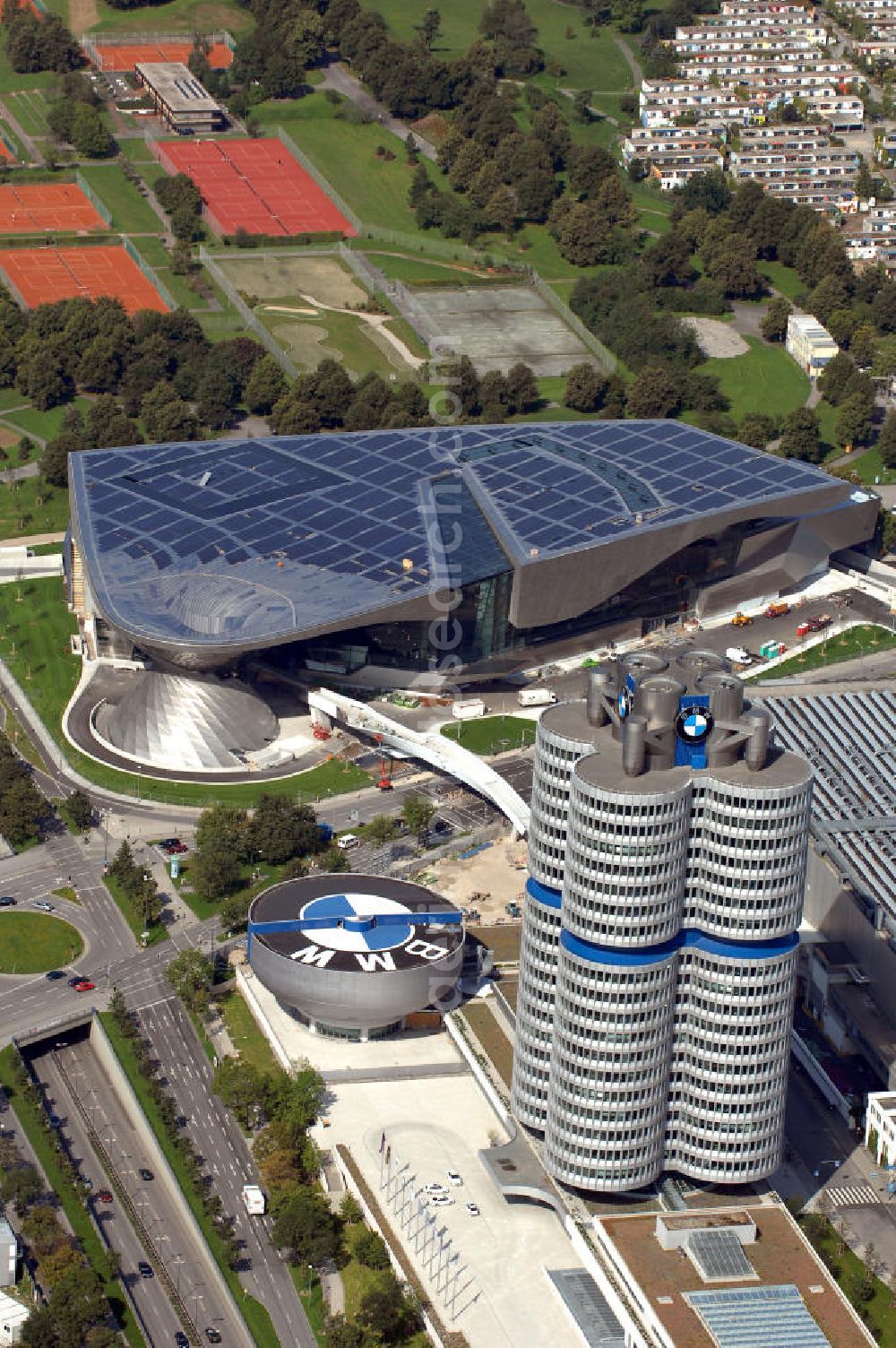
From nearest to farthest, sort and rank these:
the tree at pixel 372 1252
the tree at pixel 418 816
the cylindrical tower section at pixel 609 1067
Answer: the cylindrical tower section at pixel 609 1067
the tree at pixel 372 1252
the tree at pixel 418 816

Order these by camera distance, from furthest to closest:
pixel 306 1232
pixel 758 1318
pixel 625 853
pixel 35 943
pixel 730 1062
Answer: pixel 35 943 < pixel 306 1232 < pixel 730 1062 < pixel 625 853 < pixel 758 1318

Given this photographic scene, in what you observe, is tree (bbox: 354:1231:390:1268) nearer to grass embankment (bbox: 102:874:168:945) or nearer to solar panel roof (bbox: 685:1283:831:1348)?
solar panel roof (bbox: 685:1283:831:1348)

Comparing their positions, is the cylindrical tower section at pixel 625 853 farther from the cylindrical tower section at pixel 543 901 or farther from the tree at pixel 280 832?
the tree at pixel 280 832

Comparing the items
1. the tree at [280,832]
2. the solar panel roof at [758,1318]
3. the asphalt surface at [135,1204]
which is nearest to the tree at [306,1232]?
the asphalt surface at [135,1204]

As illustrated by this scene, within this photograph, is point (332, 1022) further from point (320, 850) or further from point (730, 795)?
point (730, 795)

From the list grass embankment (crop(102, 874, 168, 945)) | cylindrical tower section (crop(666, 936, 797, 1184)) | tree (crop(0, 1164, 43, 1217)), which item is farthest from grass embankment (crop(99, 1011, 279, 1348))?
cylindrical tower section (crop(666, 936, 797, 1184))

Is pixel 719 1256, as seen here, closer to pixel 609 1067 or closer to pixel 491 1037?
pixel 609 1067

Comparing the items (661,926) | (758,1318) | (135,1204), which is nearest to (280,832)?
(135,1204)
